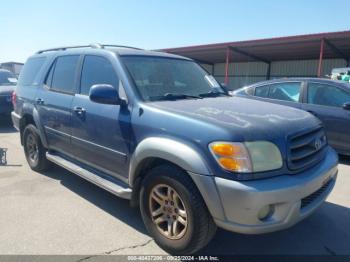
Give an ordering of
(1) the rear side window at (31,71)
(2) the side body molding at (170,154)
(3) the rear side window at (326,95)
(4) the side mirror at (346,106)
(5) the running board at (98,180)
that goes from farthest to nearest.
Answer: (3) the rear side window at (326,95) < (4) the side mirror at (346,106) < (1) the rear side window at (31,71) < (5) the running board at (98,180) < (2) the side body molding at (170,154)

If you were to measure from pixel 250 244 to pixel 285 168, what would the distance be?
0.97 m

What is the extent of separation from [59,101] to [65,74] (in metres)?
0.40

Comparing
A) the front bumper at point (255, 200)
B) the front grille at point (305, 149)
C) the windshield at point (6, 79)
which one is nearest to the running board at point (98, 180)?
the front bumper at point (255, 200)

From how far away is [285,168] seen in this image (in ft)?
8.46

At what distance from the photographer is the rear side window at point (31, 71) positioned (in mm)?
5184

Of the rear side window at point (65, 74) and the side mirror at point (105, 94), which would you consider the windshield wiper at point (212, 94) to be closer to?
the side mirror at point (105, 94)

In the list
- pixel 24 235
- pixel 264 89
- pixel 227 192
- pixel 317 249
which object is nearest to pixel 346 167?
pixel 264 89

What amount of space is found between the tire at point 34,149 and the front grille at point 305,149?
3789mm

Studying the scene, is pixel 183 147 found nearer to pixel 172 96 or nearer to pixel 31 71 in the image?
pixel 172 96

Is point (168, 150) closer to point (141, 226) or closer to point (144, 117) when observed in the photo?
point (144, 117)

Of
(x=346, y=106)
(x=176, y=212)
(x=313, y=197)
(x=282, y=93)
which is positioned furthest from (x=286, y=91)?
(x=176, y=212)

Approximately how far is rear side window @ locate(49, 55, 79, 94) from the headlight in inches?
94.4

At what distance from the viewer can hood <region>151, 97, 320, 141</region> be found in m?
2.54

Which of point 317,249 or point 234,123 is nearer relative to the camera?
point 234,123
